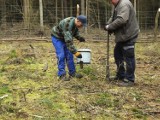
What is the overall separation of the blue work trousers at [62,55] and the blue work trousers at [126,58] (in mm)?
933

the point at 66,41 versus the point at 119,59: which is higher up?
the point at 66,41

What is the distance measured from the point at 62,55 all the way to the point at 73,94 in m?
1.22

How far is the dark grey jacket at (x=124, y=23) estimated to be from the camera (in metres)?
6.74

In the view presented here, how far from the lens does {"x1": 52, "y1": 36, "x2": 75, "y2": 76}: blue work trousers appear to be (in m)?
7.36

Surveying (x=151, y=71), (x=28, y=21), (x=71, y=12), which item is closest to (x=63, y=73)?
(x=151, y=71)

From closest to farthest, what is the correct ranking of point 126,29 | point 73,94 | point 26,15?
point 73,94, point 126,29, point 26,15

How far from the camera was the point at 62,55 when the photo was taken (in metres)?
7.34

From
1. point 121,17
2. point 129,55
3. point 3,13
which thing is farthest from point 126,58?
point 3,13

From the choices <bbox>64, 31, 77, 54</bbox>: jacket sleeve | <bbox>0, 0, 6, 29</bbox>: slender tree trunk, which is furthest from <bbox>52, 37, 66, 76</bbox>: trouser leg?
<bbox>0, 0, 6, 29</bbox>: slender tree trunk

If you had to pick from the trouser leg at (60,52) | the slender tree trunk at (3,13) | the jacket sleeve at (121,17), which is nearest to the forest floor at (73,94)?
the trouser leg at (60,52)

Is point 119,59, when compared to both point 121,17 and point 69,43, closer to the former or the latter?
point 121,17

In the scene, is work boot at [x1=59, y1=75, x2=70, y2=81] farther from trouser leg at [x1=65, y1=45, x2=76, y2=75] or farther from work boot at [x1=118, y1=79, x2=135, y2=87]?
work boot at [x1=118, y1=79, x2=135, y2=87]

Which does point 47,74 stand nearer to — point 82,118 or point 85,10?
point 82,118

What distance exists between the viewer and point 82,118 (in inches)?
203
